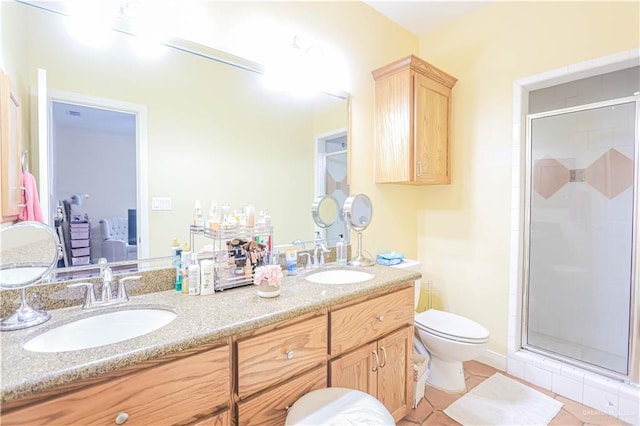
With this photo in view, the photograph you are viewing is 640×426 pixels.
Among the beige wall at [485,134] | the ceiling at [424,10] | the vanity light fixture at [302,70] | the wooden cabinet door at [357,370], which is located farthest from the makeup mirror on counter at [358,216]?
the ceiling at [424,10]

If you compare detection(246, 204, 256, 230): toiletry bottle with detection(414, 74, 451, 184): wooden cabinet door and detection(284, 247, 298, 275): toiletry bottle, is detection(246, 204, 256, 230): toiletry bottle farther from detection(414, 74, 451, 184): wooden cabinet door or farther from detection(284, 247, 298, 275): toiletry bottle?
detection(414, 74, 451, 184): wooden cabinet door

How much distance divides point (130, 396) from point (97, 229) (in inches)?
28.6

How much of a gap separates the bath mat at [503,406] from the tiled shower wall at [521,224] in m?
0.15

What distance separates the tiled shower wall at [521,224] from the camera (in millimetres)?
1722

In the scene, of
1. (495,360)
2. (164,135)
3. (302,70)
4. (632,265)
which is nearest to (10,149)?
(164,135)

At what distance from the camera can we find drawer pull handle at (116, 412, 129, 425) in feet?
2.52

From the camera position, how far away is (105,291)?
115 centimetres

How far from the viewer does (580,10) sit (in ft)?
5.98

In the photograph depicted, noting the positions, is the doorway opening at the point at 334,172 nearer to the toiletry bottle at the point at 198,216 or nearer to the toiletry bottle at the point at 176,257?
the toiletry bottle at the point at 198,216

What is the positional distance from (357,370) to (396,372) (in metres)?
0.32

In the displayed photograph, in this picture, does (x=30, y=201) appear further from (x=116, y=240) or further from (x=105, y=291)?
(x=105, y=291)

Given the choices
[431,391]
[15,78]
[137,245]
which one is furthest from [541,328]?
[15,78]

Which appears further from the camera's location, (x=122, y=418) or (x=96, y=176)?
(x=96, y=176)

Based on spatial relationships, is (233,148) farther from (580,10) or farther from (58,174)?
(580,10)
